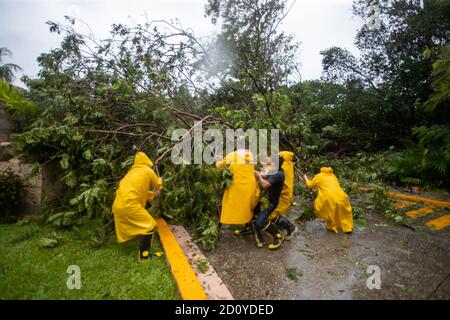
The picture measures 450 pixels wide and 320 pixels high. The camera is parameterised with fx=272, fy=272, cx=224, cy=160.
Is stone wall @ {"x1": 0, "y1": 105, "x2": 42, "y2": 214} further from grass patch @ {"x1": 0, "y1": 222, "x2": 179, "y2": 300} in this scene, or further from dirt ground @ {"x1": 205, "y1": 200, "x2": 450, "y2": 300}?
dirt ground @ {"x1": 205, "y1": 200, "x2": 450, "y2": 300}

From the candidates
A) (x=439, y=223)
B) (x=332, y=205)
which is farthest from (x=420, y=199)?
(x=332, y=205)

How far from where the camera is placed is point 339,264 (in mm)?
3400

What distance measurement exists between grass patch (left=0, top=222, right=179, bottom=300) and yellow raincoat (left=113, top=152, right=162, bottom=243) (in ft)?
1.30

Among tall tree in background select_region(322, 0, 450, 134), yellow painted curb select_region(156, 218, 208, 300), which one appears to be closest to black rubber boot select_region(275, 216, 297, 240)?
yellow painted curb select_region(156, 218, 208, 300)

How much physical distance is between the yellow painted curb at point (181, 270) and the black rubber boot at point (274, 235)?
1.27 metres

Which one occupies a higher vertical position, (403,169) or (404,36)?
(404,36)

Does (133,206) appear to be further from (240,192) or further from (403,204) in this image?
(403,204)

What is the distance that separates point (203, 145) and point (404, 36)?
10470mm

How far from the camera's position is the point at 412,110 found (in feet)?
35.3

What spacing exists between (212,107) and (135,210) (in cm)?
406

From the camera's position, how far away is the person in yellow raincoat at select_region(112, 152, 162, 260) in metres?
3.48

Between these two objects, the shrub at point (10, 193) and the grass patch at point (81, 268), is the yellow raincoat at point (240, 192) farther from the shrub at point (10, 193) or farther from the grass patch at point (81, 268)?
the shrub at point (10, 193)
